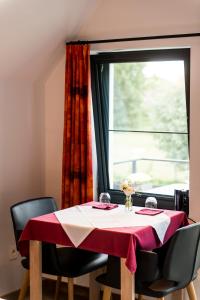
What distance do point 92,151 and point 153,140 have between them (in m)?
0.52

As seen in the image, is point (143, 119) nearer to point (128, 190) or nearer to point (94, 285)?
point (128, 190)

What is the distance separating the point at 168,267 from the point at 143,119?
1.50 meters

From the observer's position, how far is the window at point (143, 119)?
162 inches

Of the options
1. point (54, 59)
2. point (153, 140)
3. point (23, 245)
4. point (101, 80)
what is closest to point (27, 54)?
point (54, 59)

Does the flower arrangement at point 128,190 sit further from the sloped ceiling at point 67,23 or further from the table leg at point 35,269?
the sloped ceiling at point 67,23

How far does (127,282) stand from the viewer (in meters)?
3.18

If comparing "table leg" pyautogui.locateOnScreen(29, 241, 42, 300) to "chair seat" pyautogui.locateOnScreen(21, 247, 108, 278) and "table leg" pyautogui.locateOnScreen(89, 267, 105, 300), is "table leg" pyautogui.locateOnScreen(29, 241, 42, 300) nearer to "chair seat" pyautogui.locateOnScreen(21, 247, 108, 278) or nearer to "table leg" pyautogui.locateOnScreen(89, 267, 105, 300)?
"chair seat" pyautogui.locateOnScreen(21, 247, 108, 278)

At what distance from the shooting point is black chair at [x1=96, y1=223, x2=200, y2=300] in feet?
10.5

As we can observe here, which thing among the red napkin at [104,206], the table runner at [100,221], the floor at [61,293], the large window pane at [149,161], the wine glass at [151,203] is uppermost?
the large window pane at [149,161]

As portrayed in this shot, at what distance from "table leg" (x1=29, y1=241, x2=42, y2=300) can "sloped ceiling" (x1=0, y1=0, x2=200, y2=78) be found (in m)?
1.42

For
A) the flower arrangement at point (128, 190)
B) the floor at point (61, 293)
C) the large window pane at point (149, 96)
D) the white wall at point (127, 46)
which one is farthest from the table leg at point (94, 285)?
the large window pane at point (149, 96)

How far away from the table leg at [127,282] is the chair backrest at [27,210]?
3.21 feet

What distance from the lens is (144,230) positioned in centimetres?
328

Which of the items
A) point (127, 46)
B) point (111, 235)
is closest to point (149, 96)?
point (127, 46)
